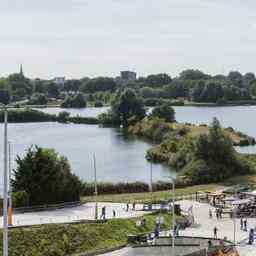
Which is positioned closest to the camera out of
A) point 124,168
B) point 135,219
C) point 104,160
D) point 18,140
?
point 135,219

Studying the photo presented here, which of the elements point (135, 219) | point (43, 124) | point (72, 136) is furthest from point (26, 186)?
point (43, 124)

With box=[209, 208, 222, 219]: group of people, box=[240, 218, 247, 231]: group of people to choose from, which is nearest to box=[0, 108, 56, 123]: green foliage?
box=[209, 208, 222, 219]: group of people

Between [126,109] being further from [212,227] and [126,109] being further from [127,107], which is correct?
[212,227]

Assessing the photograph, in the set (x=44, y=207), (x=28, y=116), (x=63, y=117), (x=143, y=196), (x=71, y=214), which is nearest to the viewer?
(x=71, y=214)

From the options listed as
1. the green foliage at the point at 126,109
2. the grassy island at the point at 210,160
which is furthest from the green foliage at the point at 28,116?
the grassy island at the point at 210,160

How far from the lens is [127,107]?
159m

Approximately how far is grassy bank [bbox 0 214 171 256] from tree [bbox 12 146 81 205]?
8846 mm

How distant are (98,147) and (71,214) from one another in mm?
70342

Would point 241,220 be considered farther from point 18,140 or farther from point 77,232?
point 18,140

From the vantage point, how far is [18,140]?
131375 millimetres

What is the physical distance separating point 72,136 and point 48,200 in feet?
295

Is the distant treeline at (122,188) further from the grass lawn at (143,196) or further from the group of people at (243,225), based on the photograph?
the group of people at (243,225)

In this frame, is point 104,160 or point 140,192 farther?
point 104,160

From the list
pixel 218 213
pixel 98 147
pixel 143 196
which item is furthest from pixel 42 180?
pixel 98 147
